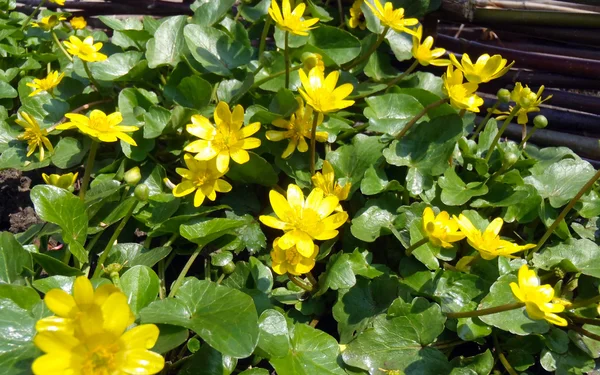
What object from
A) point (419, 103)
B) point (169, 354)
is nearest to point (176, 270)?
point (169, 354)

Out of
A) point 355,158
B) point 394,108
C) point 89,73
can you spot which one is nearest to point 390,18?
point 394,108

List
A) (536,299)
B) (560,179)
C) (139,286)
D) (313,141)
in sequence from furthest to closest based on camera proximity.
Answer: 1. (560,179)
2. (313,141)
3. (139,286)
4. (536,299)

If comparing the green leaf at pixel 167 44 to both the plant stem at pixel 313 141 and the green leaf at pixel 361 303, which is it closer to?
the plant stem at pixel 313 141

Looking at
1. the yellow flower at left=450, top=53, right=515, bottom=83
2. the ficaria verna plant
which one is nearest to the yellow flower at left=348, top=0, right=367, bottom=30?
the ficaria verna plant

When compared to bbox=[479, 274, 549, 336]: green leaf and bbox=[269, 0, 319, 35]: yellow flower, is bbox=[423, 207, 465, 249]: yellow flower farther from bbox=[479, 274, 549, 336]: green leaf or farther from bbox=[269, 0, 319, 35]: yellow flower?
bbox=[269, 0, 319, 35]: yellow flower

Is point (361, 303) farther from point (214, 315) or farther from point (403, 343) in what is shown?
point (214, 315)
